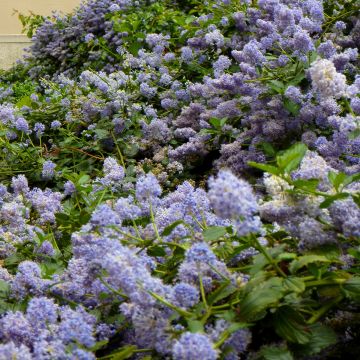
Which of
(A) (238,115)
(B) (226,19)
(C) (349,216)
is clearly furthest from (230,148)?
(C) (349,216)

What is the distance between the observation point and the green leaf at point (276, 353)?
127 cm

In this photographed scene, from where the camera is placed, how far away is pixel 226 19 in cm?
358

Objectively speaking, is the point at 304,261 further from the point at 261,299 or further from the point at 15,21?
the point at 15,21

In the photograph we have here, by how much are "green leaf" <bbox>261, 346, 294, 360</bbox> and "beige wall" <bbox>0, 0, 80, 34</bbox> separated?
9798mm

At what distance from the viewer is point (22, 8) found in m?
10.5

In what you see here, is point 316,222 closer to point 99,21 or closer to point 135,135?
point 135,135

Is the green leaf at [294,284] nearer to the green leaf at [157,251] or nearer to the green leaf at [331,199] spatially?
the green leaf at [331,199]

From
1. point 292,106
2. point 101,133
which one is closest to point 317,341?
point 292,106

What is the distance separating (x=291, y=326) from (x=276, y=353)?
0.06 meters

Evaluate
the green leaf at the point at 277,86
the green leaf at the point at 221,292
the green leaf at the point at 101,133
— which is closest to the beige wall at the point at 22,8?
the green leaf at the point at 101,133

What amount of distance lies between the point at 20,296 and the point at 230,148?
1.28 meters

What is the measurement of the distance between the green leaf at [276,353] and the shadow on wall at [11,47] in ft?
32.5

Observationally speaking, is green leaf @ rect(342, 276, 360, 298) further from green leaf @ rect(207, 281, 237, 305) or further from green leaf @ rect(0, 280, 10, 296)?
green leaf @ rect(0, 280, 10, 296)

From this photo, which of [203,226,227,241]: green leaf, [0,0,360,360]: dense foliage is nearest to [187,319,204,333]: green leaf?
[0,0,360,360]: dense foliage
